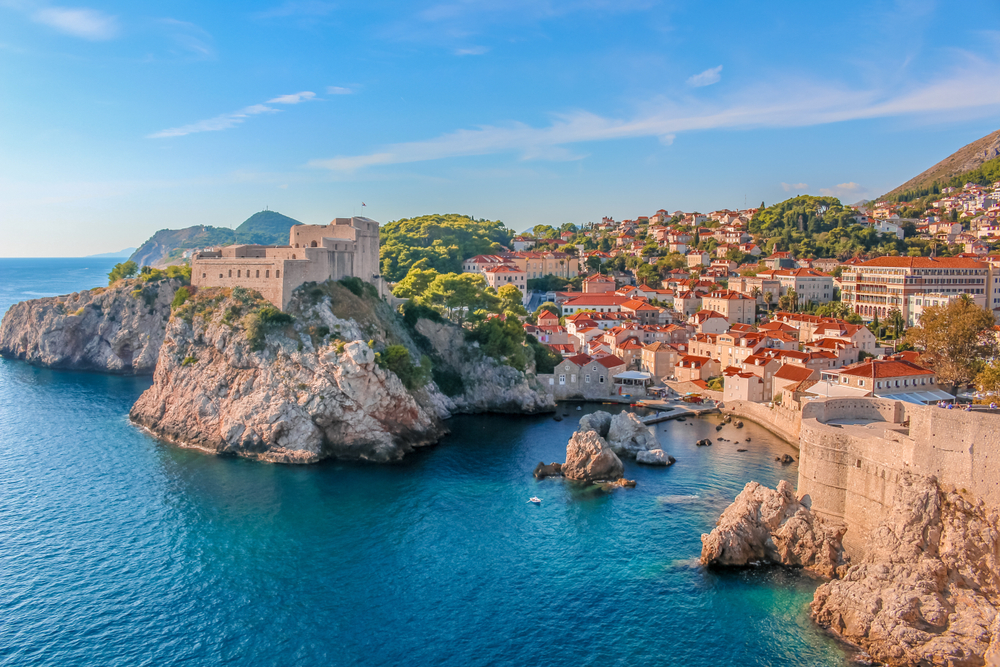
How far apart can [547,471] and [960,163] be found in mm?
191776

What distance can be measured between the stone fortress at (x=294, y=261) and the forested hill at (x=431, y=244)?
30.5 m

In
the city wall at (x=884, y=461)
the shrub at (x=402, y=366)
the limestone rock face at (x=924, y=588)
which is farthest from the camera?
the shrub at (x=402, y=366)

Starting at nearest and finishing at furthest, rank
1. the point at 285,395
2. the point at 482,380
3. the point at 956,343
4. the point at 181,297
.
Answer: the point at 285,395
the point at 956,343
the point at 181,297
the point at 482,380

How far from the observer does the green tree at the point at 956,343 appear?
146ft

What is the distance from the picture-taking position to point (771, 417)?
42.3m

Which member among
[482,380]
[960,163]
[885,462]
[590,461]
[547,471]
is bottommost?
[547,471]

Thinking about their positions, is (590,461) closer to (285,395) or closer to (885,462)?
(885,462)

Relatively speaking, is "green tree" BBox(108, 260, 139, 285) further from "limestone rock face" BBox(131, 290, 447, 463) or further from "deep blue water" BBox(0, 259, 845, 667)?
"deep blue water" BBox(0, 259, 845, 667)

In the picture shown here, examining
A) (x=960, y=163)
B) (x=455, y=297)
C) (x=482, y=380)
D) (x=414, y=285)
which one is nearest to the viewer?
(x=482, y=380)

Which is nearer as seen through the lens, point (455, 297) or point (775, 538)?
point (775, 538)

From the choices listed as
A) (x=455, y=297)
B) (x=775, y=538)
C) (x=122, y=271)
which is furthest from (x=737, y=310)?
(x=122, y=271)

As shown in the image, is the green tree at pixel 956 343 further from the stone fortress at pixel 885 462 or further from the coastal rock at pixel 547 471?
the coastal rock at pixel 547 471

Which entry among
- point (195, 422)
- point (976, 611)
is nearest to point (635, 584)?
point (976, 611)

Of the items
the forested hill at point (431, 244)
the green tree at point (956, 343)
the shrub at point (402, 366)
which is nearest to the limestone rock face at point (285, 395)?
the shrub at point (402, 366)
